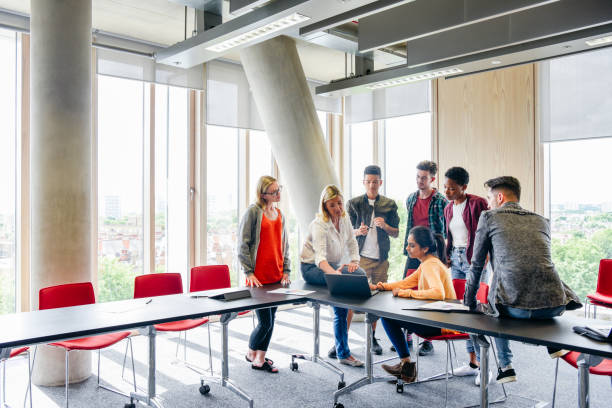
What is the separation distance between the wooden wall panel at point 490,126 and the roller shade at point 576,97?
194 mm

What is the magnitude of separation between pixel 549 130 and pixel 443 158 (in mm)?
1424

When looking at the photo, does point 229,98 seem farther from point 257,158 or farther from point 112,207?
point 112,207

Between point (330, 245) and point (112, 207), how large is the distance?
9.65 feet

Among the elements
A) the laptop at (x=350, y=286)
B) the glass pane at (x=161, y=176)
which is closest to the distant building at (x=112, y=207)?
the glass pane at (x=161, y=176)

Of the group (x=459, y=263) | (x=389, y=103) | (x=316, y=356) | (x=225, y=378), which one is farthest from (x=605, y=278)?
(x=225, y=378)

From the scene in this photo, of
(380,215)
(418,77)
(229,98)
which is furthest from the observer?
(229,98)

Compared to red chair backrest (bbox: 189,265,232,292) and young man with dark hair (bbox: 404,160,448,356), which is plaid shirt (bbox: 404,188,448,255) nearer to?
young man with dark hair (bbox: 404,160,448,356)

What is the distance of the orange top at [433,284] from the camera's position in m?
3.55

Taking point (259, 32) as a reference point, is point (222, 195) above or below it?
below

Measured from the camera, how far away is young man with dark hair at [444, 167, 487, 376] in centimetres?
462

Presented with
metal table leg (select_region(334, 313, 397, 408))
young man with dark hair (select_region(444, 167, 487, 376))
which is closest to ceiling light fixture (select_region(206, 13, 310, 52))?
young man with dark hair (select_region(444, 167, 487, 376))

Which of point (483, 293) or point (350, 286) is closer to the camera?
point (350, 286)

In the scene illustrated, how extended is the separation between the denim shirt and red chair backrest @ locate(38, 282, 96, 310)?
2.63 metres

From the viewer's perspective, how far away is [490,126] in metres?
6.50
